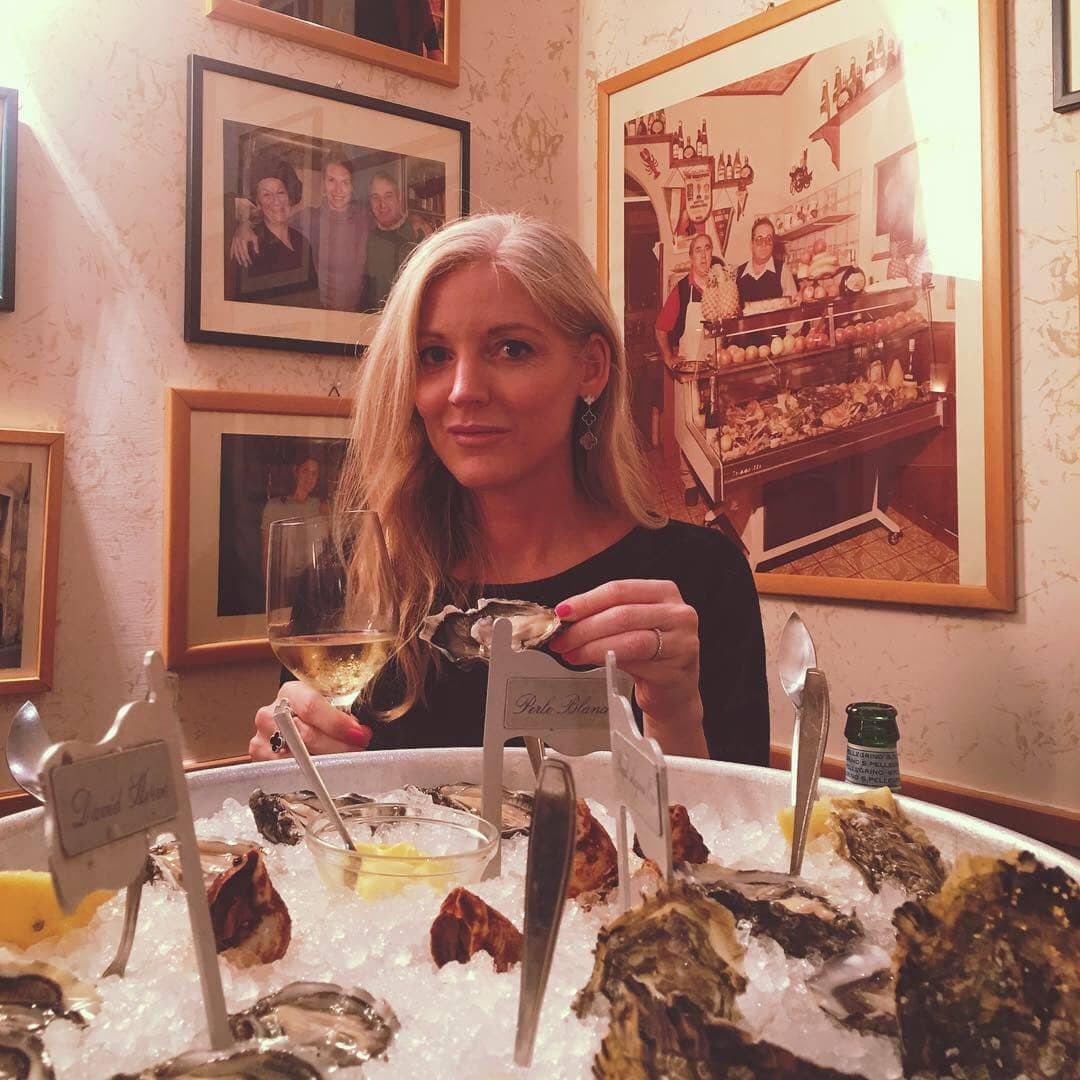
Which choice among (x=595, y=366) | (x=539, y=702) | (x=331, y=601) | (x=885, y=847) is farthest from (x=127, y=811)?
(x=595, y=366)

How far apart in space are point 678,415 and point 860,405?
1.41 feet

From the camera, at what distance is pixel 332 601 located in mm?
809

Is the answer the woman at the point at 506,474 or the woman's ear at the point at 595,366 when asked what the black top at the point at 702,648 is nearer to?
the woman at the point at 506,474

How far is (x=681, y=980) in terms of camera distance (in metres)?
0.31

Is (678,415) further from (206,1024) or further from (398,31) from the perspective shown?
(206,1024)

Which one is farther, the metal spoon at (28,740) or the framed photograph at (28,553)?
the framed photograph at (28,553)

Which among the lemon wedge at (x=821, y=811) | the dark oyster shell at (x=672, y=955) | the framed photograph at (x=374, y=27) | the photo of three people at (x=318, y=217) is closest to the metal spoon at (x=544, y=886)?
the dark oyster shell at (x=672, y=955)

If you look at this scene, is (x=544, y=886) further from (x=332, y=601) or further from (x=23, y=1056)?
(x=332, y=601)

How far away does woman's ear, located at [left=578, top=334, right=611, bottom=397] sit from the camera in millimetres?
1496

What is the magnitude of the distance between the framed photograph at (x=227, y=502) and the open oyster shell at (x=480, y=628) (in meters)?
1.02

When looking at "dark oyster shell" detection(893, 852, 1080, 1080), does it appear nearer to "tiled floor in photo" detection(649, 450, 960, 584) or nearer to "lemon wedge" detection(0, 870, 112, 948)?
"lemon wedge" detection(0, 870, 112, 948)

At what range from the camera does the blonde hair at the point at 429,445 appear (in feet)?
4.54

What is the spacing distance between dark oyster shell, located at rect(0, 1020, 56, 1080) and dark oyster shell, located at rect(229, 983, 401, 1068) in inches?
2.4

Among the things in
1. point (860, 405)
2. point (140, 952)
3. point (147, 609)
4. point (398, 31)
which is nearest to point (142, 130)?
point (398, 31)
